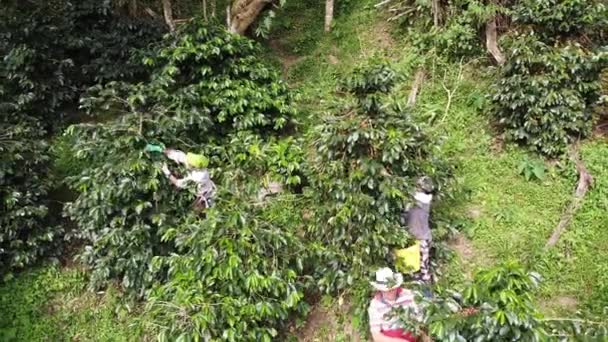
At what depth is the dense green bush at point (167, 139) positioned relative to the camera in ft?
17.0

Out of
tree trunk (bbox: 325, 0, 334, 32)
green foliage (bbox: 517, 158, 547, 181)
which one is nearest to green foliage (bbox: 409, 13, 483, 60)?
tree trunk (bbox: 325, 0, 334, 32)

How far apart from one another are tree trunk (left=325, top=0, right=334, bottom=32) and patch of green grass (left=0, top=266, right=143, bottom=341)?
19.6 feet

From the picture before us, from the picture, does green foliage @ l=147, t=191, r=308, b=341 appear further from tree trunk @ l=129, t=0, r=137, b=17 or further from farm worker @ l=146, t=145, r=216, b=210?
tree trunk @ l=129, t=0, r=137, b=17

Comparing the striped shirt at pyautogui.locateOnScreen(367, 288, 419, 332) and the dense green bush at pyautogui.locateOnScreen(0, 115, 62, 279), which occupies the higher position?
the dense green bush at pyautogui.locateOnScreen(0, 115, 62, 279)

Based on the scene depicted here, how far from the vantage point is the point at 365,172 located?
A: 490 centimetres

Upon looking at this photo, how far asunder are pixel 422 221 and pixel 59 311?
4.15 metres

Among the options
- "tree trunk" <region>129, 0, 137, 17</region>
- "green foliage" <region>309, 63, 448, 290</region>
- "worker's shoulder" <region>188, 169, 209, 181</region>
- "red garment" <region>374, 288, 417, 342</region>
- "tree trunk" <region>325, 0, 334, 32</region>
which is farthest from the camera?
"tree trunk" <region>325, 0, 334, 32</region>

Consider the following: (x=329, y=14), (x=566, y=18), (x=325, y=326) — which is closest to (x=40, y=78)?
(x=329, y=14)

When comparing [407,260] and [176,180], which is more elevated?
[176,180]

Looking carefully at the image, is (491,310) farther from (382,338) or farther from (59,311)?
(59,311)

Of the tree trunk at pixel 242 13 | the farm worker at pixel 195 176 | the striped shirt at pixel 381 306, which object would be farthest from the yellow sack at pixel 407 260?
the tree trunk at pixel 242 13

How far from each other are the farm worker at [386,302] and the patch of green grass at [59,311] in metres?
2.45

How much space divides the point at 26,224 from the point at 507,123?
6095 millimetres

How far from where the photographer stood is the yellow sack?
16.1ft
